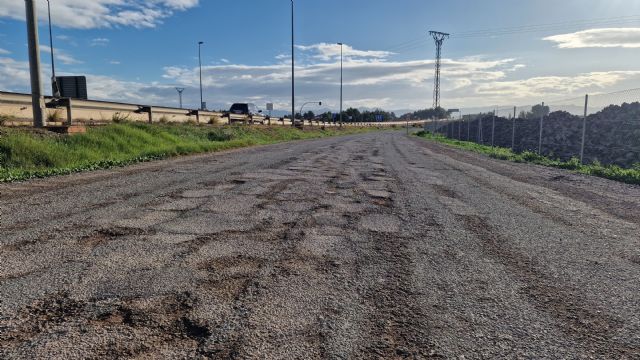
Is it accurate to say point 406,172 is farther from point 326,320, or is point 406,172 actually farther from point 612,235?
point 326,320

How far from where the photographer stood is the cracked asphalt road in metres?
2.61

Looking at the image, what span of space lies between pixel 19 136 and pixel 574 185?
13.5m

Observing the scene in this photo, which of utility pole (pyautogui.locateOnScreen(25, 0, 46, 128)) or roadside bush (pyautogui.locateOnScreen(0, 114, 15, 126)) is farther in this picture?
roadside bush (pyautogui.locateOnScreen(0, 114, 15, 126))

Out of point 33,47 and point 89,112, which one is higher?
point 33,47

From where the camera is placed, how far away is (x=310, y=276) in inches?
144

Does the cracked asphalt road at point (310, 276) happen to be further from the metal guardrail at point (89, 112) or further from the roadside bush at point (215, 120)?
the roadside bush at point (215, 120)

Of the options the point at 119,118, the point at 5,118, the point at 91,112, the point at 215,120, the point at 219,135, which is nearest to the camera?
the point at 5,118

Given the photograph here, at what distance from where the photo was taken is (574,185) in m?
9.88

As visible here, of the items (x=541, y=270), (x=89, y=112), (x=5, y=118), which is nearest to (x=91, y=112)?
(x=89, y=112)

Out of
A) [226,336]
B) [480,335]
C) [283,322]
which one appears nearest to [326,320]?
[283,322]

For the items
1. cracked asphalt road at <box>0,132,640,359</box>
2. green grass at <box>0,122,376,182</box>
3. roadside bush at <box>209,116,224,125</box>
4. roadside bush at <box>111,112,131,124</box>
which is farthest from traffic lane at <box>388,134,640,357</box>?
roadside bush at <box>209,116,224,125</box>

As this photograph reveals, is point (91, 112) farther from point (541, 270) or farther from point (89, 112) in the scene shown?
point (541, 270)

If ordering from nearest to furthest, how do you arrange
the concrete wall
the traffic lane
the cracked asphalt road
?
the cracked asphalt road → the traffic lane → the concrete wall

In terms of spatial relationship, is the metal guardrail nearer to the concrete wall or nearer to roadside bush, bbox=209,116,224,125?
the concrete wall
